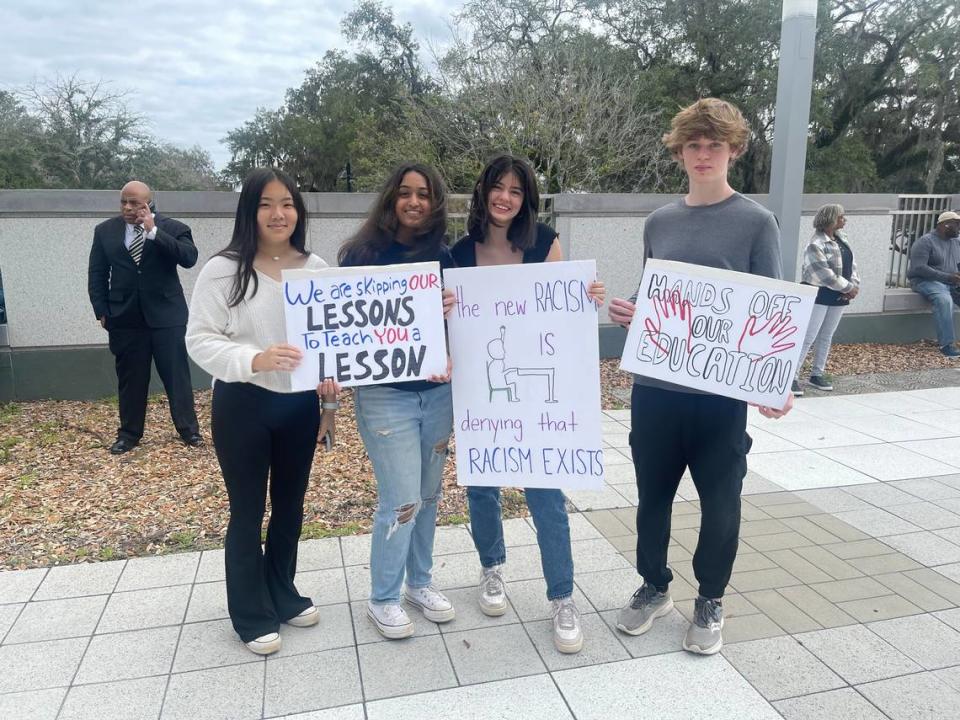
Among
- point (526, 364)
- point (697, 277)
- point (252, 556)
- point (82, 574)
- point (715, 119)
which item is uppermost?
point (715, 119)

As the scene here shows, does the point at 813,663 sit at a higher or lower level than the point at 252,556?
lower

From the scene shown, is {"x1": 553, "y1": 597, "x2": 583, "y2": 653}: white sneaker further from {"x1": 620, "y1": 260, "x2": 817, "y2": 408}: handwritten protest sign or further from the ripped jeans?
{"x1": 620, "y1": 260, "x2": 817, "y2": 408}: handwritten protest sign

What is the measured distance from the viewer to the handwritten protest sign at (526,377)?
9.40 feet

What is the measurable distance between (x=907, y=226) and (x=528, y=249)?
9442 millimetres

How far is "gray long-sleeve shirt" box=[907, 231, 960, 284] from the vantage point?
30.2ft

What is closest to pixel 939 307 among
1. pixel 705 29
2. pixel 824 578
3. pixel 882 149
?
pixel 824 578

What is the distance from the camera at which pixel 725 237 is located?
2.72 m

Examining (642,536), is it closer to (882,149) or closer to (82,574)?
(82,574)

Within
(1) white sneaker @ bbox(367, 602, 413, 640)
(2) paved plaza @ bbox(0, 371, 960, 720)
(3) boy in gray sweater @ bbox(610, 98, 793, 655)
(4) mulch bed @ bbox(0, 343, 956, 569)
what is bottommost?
(4) mulch bed @ bbox(0, 343, 956, 569)

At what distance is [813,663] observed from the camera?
282 cm

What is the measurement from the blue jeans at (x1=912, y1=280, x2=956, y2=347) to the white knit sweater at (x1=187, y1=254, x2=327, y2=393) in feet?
30.2

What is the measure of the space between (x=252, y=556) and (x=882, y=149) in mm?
23325

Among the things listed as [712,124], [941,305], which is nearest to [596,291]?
[712,124]

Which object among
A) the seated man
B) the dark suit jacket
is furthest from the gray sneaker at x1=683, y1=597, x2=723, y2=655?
the seated man
